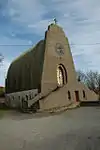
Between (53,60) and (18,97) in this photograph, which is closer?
(53,60)

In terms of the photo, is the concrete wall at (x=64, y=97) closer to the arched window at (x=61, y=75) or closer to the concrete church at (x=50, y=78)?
the concrete church at (x=50, y=78)

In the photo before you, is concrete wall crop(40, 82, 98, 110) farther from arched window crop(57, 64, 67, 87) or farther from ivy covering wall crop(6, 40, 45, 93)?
ivy covering wall crop(6, 40, 45, 93)

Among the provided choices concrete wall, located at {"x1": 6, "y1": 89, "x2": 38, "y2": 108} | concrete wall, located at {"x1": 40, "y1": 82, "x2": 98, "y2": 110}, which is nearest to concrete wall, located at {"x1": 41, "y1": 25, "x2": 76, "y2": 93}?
concrete wall, located at {"x1": 6, "y1": 89, "x2": 38, "y2": 108}

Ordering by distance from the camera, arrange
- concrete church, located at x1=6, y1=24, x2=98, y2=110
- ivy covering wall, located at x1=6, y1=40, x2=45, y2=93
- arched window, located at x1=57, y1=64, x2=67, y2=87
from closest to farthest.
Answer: concrete church, located at x1=6, y1=24, x2=98, y2=110, ivy covering wall, located at x1=6, y1=40, x2=45, y2=93, arched window, located at x1=57, y1=64, x2=67, y2=87

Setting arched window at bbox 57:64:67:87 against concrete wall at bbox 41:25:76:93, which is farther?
arched window at bbox 57:64:67:87

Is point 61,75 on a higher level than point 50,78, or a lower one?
higher

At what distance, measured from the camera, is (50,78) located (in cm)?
3784

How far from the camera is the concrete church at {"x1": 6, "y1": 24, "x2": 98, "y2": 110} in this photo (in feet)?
113

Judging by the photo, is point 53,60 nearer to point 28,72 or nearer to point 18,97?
point 28,72

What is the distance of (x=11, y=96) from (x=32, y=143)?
34870 mm

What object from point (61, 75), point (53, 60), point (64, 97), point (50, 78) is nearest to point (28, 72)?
point (53, 60)

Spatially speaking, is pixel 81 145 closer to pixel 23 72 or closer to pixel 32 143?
pixel 32 143

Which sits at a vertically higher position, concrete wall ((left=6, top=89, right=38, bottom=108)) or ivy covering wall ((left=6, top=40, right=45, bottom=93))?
ivy covering wall ((left=6, top=40, right=45, bottom=93))

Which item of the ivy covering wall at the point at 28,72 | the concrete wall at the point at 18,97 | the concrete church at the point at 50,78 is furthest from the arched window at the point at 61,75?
the concrete wall at the point at 18,97
